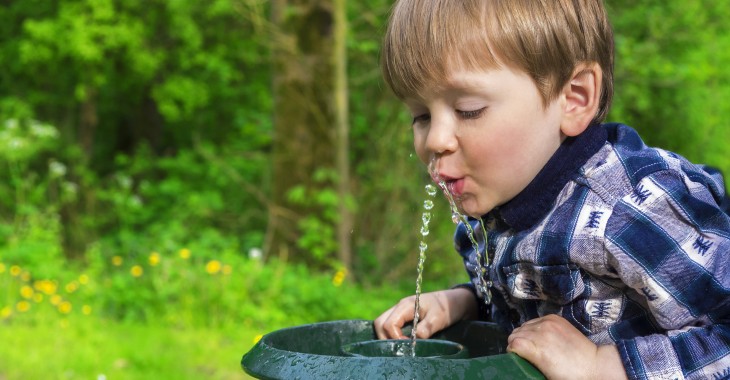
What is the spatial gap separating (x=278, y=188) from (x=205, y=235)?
834mm

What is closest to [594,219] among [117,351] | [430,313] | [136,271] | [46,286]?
[430,313]

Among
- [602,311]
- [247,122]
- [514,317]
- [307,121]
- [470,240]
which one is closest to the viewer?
[602,311]

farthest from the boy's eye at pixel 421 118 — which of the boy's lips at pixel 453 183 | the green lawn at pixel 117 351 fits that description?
the green lawn at pixel 117 351

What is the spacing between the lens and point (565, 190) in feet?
5.75

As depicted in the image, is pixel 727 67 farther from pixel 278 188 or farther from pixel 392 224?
pixel 278 188

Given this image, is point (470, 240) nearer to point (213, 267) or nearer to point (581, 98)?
point (581, 98)

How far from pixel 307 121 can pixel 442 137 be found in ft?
15.6

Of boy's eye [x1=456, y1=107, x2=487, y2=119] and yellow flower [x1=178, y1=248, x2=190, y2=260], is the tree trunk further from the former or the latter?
boy's eye [x1=456, y1=107, x2=487, y2=119]

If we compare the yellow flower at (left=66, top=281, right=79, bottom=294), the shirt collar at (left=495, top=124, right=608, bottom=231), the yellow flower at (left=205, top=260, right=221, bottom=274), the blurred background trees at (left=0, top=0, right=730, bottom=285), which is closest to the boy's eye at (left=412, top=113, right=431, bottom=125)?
the shirt collar at (left=495, top=124, right=608, bottom=231)

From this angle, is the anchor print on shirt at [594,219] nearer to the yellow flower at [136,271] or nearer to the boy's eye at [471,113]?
the boy's eye at [471,113]

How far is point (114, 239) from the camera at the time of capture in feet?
28.4

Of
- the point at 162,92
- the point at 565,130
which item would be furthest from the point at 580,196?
the point at 162,92

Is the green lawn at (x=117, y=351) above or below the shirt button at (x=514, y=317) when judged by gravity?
below

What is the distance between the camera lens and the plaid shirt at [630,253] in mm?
1593
